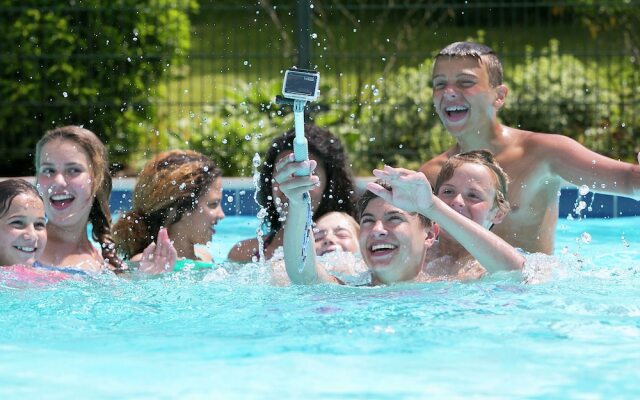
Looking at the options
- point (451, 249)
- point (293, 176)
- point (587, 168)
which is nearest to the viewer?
point (293, 176)

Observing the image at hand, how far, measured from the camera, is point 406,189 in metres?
4.30

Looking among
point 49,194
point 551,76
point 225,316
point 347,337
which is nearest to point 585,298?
point 347,337

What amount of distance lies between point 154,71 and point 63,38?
81 centimetres

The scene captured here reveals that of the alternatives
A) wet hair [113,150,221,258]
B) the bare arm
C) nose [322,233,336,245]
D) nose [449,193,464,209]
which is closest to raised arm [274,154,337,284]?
nose [449,193,464,209]

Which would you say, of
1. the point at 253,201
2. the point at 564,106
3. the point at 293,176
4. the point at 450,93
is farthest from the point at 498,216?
the point at 564,106

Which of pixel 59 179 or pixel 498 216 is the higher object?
pixel 59 179

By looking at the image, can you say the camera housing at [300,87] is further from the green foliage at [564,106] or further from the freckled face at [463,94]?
the green foliage at [564,106]

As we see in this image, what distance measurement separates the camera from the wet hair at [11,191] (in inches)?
207

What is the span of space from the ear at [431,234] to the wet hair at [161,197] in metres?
1.39

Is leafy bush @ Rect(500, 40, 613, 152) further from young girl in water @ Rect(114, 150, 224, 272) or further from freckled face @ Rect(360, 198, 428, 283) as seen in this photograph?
freckled face @ Rect(360, 198, 428, 283)

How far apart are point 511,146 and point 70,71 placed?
4.77m

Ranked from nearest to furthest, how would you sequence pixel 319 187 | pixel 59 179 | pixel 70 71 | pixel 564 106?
pixel 59 179
pixel 319 187
pixel 70 71
pixel 564 106

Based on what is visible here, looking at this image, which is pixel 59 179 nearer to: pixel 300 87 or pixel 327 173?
pixel 327 173

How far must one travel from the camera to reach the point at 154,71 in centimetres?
1007
